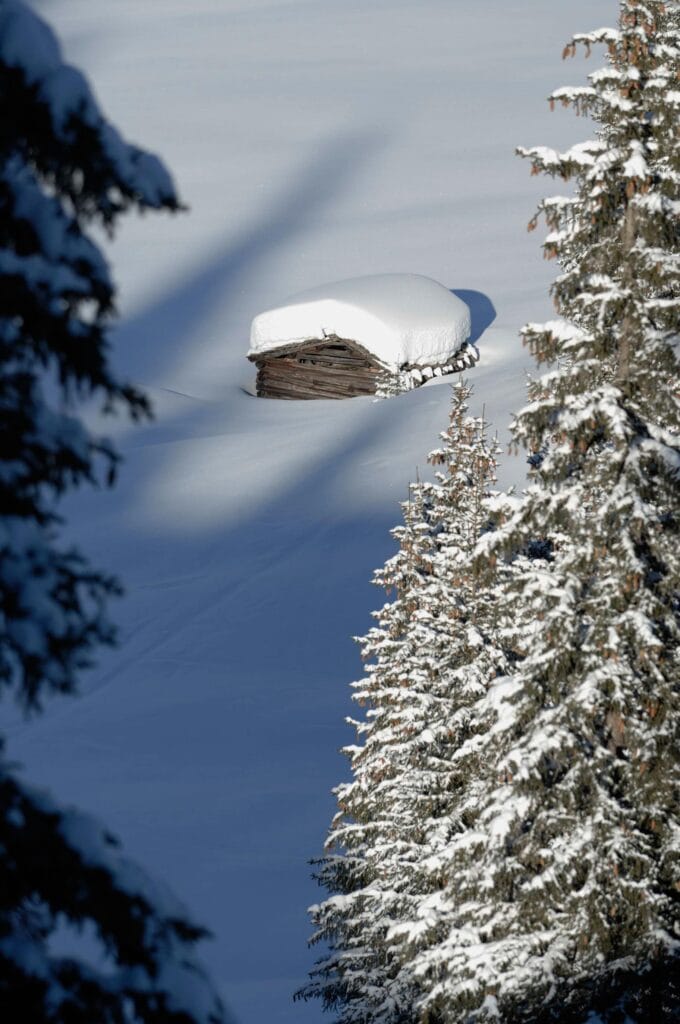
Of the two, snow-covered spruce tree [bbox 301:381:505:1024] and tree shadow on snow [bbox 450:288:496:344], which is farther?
tree shadow on snow [bbox 450:288:496:344]

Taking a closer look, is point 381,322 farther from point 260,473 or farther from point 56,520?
point 56,520

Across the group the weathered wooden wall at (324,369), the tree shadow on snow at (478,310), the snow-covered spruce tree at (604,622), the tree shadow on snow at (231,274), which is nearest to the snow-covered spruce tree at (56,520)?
the snow-covered spruce tree at (604,622)

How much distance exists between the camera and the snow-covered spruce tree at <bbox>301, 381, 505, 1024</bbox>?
12125 millimetres

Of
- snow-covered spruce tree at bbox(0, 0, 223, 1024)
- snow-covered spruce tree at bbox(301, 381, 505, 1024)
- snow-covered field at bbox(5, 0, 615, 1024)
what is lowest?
snow-covered spruce tree at bbox(0, 0, 223, 1024)

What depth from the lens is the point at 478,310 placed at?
48312 millimetres

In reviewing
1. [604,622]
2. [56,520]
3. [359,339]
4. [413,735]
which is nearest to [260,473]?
[359,339]

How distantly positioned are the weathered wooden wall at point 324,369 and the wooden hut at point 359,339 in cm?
3

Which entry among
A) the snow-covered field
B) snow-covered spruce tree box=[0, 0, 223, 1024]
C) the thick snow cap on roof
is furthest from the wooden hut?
snow-covered spruce tree box=[0, 0, 223, 1024]

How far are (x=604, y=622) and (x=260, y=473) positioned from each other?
80.2ft

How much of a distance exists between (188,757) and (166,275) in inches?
1617

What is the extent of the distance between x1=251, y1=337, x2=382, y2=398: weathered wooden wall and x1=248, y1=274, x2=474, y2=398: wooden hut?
0.10ft

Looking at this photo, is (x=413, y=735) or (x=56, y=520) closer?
(x=56, y=520)

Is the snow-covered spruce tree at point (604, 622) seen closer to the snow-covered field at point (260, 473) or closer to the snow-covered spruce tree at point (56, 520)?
the snow-covered field at point (260, 473)

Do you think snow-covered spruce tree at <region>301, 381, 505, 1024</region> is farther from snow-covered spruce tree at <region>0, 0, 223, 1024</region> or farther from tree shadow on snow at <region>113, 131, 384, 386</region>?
tree shadow on snow at <region>113, 131, 384, 386</region>
